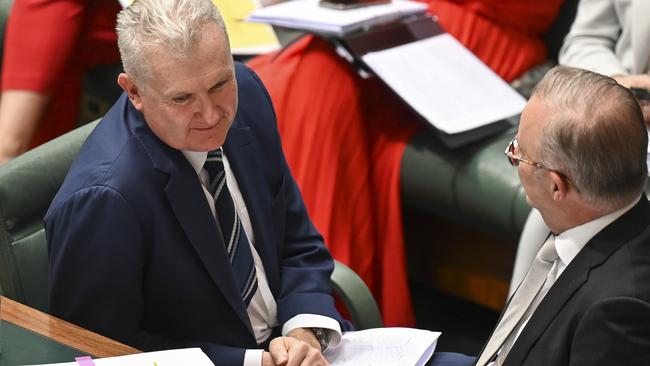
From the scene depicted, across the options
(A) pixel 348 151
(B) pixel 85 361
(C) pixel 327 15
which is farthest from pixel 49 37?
(B) pixel 85 361

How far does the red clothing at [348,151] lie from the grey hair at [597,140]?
1304mm

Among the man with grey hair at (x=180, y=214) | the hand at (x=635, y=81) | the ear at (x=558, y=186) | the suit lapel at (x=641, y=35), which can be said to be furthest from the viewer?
the suit lapel at (x=641, y=35)

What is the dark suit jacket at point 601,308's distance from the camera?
4.70 ft

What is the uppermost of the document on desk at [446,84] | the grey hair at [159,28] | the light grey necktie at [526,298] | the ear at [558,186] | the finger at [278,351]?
the grey hair at [159,28]

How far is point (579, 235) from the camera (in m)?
1.56

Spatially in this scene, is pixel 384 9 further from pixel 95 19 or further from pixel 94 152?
pixel 94 152

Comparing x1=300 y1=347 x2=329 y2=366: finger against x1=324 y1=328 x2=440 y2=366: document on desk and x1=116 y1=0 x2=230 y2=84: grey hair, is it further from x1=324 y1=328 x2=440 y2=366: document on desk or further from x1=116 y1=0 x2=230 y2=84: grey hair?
x1=116 y1=0 x2=230 y2=84: grey hair

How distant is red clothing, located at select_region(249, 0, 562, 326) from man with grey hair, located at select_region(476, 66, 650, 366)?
123cm

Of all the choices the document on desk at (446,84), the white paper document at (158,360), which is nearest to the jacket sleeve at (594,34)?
the document on desk at (446,84)

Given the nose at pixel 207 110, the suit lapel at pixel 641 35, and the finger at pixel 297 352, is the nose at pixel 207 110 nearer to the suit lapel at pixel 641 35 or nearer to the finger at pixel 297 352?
the finger at pixel 297 352

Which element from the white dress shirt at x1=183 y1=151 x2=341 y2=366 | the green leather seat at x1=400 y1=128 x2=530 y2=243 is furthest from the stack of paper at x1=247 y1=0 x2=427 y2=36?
the white dress shirt at x1=183 y1=151 x2=341 y2=366

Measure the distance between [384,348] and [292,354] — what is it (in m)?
0.19

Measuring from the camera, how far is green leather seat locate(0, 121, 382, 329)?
5.79 feet

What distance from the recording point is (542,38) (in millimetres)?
3176
